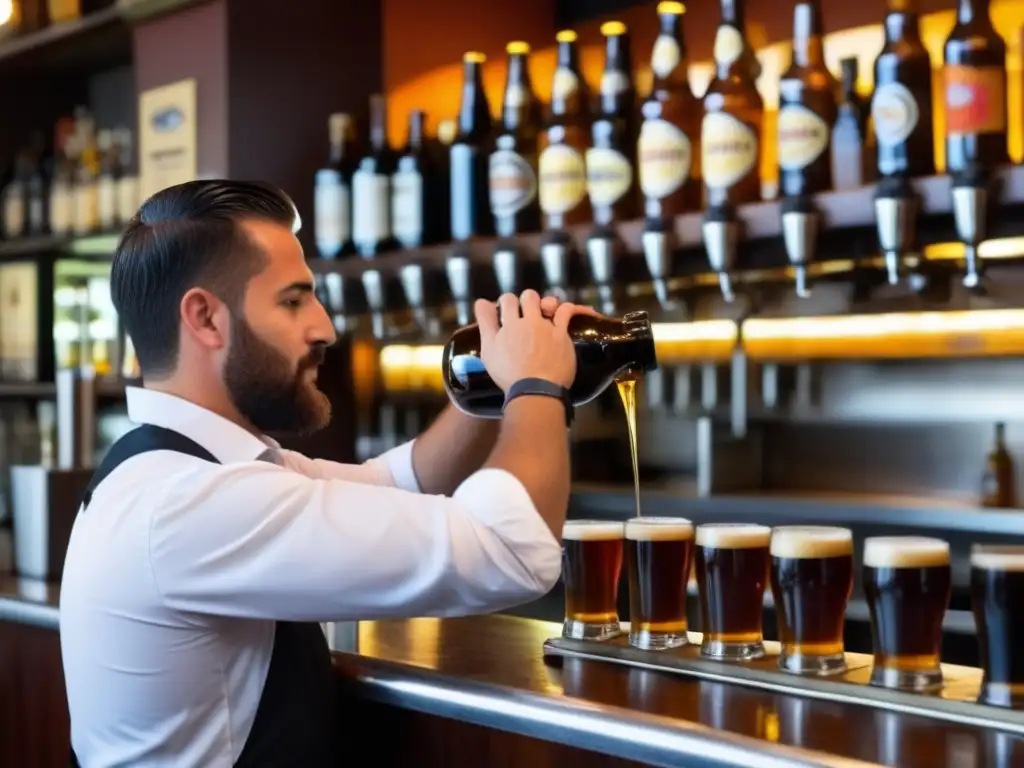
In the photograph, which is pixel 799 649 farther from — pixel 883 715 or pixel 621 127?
pixel 621 127

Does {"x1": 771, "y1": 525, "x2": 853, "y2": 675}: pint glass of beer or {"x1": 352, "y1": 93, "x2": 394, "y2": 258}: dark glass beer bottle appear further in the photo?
{"x1": 352, "y1": 93, "x2": 394, "y2": 258}: dark glass beer bottle

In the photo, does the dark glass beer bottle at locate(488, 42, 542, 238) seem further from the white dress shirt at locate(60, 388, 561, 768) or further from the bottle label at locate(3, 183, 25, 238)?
the bottle label at locate(3, 183, 25, 238)

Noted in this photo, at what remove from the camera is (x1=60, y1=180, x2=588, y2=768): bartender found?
1198 mm

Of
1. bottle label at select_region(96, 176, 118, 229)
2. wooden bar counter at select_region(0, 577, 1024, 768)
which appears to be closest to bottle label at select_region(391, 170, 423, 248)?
bottle label at select_region(96, 176, 118, 229)

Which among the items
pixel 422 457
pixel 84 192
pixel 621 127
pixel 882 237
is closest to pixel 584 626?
pixel 422 457

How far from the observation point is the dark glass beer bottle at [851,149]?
220 cm

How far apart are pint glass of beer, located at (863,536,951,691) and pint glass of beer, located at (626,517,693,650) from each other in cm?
24

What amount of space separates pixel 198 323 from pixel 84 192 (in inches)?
94.4

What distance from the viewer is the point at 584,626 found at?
1.54 metres

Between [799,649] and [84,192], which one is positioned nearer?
[799,649]

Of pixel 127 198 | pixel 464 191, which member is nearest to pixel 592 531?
pixel 464 191

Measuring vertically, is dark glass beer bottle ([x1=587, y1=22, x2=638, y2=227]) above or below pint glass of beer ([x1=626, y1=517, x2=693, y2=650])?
above

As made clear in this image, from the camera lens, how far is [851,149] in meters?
2.21

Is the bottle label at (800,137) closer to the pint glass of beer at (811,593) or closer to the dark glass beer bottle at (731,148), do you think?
the dark glass beer bottle at (731,148)
